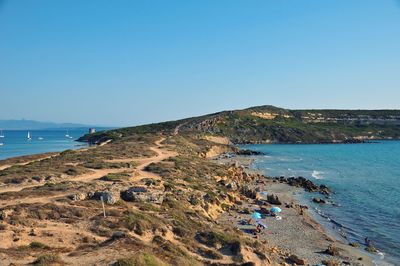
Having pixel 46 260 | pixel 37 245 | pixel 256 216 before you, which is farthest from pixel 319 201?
pixel 46 260

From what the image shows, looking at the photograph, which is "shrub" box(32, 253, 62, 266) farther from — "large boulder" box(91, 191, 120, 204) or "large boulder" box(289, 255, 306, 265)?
"large boulder" box(289, 255, 306, 265)

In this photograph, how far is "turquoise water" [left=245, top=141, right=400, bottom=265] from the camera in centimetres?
3769

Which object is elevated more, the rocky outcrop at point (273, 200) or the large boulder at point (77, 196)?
the large boulder at point (77, 196)

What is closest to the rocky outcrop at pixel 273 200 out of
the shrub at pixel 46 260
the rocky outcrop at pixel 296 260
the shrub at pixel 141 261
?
the rocky outcrop at pixel 296 260

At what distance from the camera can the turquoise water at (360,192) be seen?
124 feet

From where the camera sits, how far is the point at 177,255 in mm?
22219

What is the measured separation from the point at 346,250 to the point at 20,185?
32003 millimetres

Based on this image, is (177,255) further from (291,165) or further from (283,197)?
(291,165)

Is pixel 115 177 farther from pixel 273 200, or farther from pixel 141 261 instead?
pixel 141 261

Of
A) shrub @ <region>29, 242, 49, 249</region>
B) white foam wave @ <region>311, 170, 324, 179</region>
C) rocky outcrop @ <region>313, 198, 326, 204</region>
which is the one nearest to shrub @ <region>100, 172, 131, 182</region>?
shrub @ <region>29, 242, 49, 249</region>

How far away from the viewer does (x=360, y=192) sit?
2311 inches

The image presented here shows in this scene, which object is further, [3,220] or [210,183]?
[210,183]

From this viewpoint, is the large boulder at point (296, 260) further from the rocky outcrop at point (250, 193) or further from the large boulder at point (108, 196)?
the rocky outcrop at point (250, 193)

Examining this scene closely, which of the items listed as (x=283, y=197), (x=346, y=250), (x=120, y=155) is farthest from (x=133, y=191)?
(x=120, y=155)
